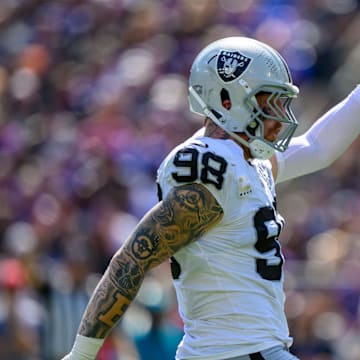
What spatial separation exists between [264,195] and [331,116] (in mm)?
782

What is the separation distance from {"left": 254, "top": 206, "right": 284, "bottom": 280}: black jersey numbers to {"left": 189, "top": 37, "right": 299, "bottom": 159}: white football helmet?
0.21 metres

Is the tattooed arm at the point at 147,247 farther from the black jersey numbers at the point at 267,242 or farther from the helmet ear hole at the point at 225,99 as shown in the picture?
the helmet ear hole at the point at 225,99

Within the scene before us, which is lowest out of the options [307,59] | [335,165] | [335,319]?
[335,319]

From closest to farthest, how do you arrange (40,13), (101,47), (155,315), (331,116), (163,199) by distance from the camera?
(163,199), (331,116), (155,315), (101,47), (40,13)

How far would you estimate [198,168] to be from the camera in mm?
3750

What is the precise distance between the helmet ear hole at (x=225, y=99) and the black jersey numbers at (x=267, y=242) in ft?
1.25

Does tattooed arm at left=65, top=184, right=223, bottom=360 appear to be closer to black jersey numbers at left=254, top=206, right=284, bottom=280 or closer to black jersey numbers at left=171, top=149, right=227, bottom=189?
black jersey numbers at left=171, top=149, right=227, bottom=189

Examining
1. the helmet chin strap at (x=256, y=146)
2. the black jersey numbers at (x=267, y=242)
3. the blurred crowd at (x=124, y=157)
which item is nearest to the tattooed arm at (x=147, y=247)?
the black jersey numbers at (x=267, y=242)

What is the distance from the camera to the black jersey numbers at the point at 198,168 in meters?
3.75

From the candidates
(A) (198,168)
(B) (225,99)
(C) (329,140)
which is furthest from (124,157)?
(A) (198,168)

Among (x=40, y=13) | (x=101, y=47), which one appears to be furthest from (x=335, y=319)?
(x=40, y=13)

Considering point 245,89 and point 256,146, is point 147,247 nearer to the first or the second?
point 256,146

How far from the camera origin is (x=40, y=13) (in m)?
12.0

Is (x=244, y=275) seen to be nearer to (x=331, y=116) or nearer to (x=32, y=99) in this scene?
(x=331, y=116)
